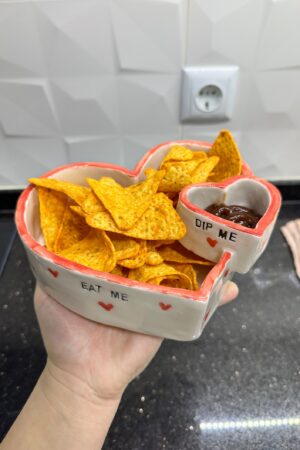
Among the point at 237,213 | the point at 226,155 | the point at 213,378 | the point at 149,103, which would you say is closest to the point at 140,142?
the point at 149,103

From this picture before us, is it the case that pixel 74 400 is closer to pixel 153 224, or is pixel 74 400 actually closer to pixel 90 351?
pixel 90 351

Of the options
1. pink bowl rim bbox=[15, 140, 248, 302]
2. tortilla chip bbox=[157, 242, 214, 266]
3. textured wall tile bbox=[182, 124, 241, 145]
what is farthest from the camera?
textured wall tile bbox=[182, 124, 241, 145]

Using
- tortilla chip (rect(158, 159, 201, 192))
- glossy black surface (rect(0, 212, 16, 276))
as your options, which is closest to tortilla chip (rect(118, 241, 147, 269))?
tortilla chip (rect(158, 159, 201, 192))

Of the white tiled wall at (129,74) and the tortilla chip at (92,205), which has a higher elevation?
the white tiled wall at (129,74)

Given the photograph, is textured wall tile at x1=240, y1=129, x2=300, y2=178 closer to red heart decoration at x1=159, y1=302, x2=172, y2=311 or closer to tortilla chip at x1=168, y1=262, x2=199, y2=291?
tortilla chip at x1=168, y1=262, x2=199, y2=291

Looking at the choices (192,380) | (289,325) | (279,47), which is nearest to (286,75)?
(279,47)

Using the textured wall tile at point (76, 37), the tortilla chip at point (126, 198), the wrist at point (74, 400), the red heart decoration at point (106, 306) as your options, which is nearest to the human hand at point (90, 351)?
the wrist at point (74, 400)

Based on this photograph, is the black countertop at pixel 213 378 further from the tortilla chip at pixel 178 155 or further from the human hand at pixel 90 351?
the tortilla chip at pixel 178 155
